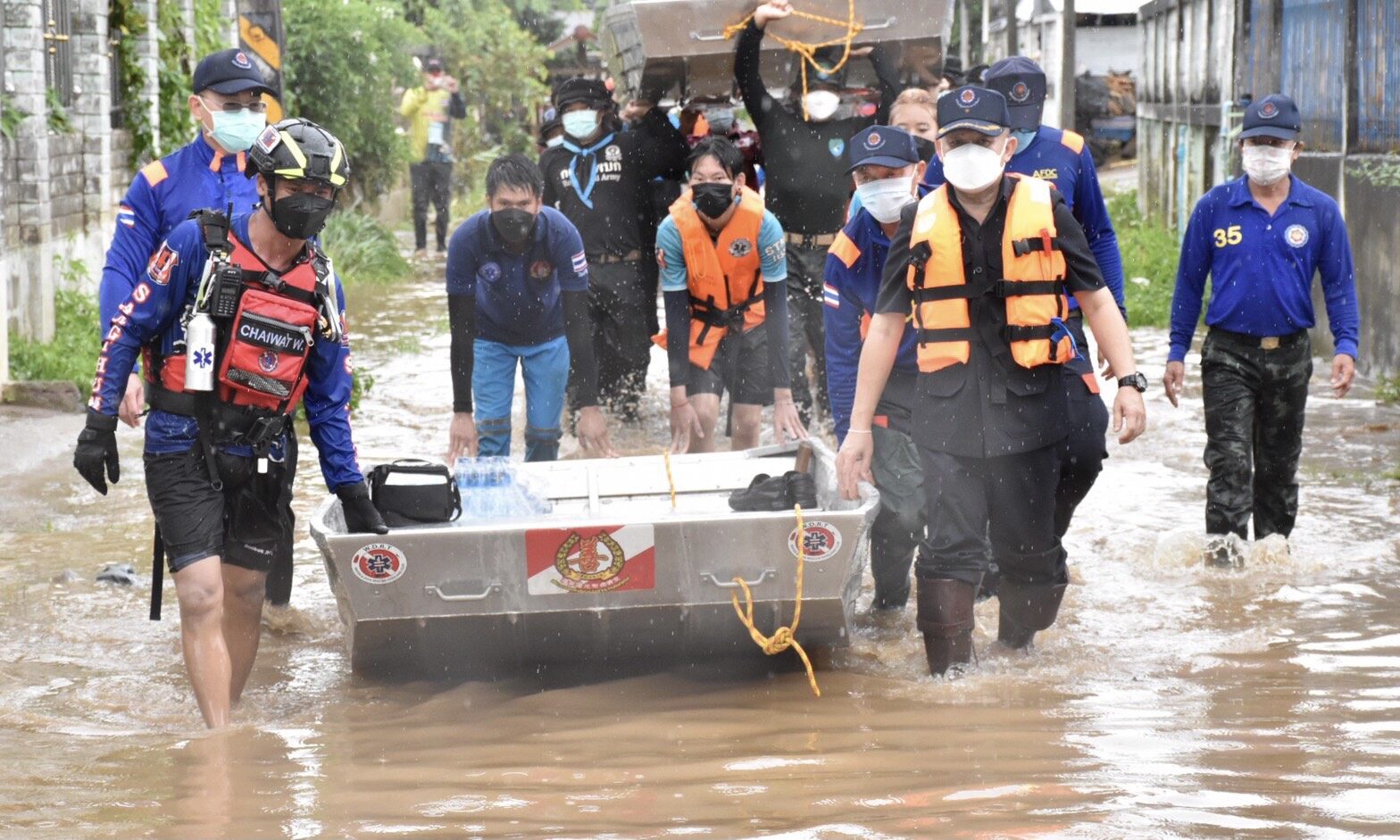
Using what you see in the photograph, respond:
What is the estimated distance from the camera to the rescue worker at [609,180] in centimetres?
1070

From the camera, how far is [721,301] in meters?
8.98

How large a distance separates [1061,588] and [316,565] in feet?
12.1

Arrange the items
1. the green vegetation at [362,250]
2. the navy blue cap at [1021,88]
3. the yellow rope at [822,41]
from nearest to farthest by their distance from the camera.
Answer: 1. the navy blue cap at [1021,88]
2. the yellow rope at [822,41]
3. the green vegetation at [362,250]

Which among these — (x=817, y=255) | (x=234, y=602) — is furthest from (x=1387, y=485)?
(x=234, y=602)

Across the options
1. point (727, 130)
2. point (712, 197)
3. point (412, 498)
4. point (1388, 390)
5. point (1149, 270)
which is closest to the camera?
point (412, 498)

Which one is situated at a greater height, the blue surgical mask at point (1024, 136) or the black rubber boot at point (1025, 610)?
the blue surgical mask at point (1024, 136)

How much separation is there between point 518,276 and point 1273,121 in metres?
3.27

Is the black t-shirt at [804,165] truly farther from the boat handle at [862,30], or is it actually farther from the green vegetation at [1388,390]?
the green vegetation at [1388,390]

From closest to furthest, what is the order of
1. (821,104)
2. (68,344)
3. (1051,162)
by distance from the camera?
(1051,162) < (821,104) < (68,344)

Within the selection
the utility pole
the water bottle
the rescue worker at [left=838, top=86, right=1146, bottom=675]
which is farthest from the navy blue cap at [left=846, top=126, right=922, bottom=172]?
the utility pole

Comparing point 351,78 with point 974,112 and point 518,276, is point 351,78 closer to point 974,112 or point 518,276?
point 518,276

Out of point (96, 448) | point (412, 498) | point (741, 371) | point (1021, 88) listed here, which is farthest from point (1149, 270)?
point (96, 448)

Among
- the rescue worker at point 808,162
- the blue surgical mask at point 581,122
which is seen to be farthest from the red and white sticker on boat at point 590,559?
the blue surgical mask at point 581,122

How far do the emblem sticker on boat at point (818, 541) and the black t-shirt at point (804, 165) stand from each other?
4.35 m
